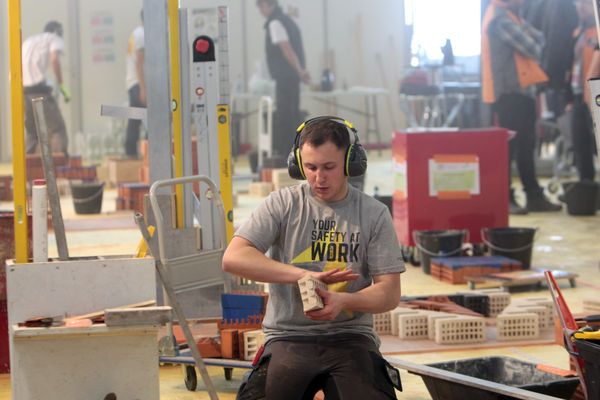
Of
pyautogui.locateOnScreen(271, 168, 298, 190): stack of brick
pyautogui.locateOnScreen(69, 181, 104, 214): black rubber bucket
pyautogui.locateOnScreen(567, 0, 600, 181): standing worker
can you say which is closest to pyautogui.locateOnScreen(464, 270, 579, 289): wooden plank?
pyautogui.locateOnScreen(567, 0, 600, 181): standing worker

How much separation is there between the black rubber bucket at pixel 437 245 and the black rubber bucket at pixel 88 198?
513 centimetres

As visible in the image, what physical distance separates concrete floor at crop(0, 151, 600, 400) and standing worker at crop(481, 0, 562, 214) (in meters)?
0.47

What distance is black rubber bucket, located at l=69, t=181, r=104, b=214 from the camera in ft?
41.0

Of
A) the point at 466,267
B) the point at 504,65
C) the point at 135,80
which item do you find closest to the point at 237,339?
the point at 466,267

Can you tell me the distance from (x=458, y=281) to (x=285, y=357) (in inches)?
174

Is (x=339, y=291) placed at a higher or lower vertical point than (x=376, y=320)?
higher

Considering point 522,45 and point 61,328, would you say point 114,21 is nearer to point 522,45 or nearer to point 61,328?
point 522,45

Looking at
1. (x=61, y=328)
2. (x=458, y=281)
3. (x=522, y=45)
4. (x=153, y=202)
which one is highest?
(x=522, y=45)

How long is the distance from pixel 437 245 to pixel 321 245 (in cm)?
462

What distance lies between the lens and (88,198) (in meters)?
12.5

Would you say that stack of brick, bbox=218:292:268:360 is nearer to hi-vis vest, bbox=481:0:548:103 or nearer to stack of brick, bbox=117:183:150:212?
hi-vis vest, bbox=481:0:548:103

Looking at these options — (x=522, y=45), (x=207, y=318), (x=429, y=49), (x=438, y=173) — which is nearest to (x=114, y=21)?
(x=429, y=49)

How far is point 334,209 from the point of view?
383 cm

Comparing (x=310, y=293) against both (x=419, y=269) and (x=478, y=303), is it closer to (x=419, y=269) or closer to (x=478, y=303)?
(x=478, y=303)
